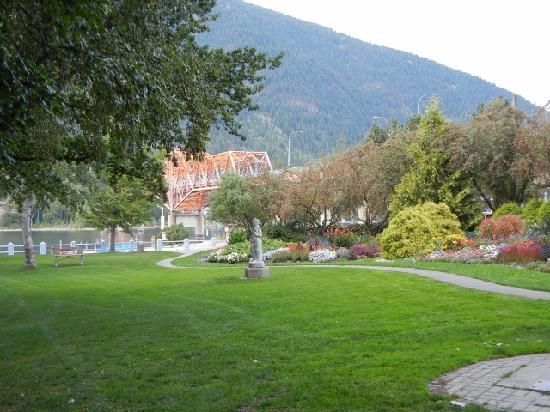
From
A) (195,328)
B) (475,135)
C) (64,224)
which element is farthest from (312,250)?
(64,224)

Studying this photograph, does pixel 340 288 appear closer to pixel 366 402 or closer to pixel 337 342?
pixel 337 342

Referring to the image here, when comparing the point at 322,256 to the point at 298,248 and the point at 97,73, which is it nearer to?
the point at 298,248

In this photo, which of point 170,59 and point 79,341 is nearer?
point 170,59

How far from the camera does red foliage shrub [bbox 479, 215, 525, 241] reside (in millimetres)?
23703

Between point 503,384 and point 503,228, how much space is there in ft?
62.8

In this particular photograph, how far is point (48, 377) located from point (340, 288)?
848cm

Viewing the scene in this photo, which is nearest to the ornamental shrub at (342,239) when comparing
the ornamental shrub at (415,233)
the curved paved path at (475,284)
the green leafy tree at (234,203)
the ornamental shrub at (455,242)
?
the ornamental shrub at (415,233)

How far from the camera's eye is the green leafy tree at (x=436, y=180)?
30141 mm

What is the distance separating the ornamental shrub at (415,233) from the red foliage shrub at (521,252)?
4.40m

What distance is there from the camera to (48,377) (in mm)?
7406

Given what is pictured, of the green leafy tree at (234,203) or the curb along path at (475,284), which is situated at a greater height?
the green leafy tree at (234,203)

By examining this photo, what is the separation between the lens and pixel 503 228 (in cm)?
2381

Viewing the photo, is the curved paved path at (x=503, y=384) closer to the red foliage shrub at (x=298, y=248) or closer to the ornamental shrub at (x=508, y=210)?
the red foliage shrub at (x=298, y=248)

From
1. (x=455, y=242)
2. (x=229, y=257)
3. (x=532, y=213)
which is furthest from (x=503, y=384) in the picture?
(x=229, y=257)
